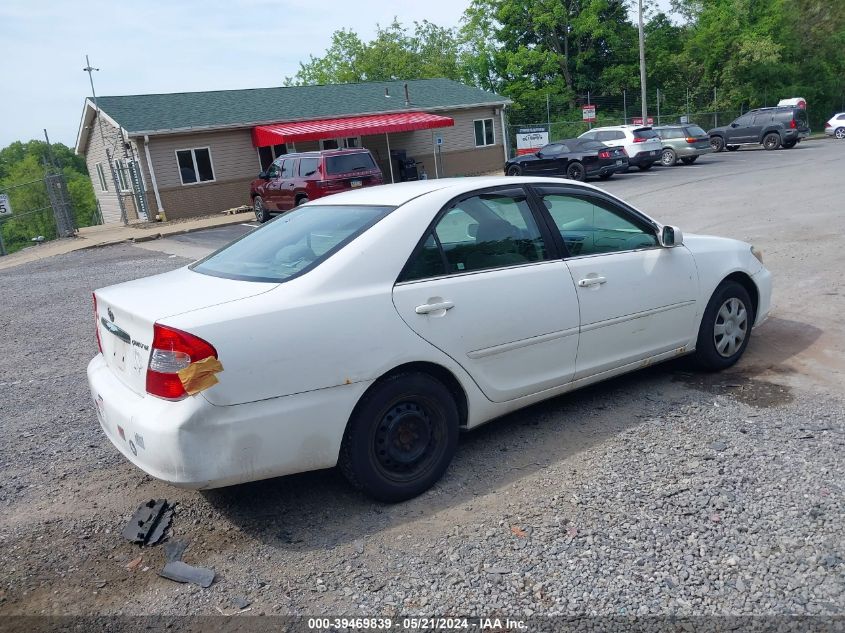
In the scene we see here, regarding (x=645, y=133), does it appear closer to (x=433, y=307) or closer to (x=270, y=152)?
(x=270, y=152)

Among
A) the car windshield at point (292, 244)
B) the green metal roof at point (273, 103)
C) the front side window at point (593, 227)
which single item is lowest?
the front side window at point (593, 227)

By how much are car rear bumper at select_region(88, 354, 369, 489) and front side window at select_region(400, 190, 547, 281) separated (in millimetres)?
831

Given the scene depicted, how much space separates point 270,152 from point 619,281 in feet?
79.7

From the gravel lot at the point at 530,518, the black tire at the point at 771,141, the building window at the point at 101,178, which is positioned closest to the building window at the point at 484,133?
the black tire at the point at 771,141

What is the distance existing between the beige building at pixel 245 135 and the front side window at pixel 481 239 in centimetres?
2150

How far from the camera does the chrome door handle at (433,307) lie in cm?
370

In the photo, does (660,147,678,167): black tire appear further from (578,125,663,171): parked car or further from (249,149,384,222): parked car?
(249,149,384,222): parked car

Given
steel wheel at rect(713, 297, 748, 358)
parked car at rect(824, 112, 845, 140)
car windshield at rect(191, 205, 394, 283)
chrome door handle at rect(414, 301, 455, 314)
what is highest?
car windshield at rect(191, 205, 394, 283)

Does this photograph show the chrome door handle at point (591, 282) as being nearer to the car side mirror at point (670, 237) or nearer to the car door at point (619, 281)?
the car door at point (619, 281)

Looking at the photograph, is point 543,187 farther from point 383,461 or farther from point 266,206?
point 266,206

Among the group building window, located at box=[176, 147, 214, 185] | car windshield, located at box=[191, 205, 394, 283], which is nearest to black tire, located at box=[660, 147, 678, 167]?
building window, located at box=[176, 147, 214, 185]

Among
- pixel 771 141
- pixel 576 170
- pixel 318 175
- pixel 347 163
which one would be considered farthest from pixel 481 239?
pixel 771 141

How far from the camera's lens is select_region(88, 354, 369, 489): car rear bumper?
319cm

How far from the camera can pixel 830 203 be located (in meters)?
13.2
